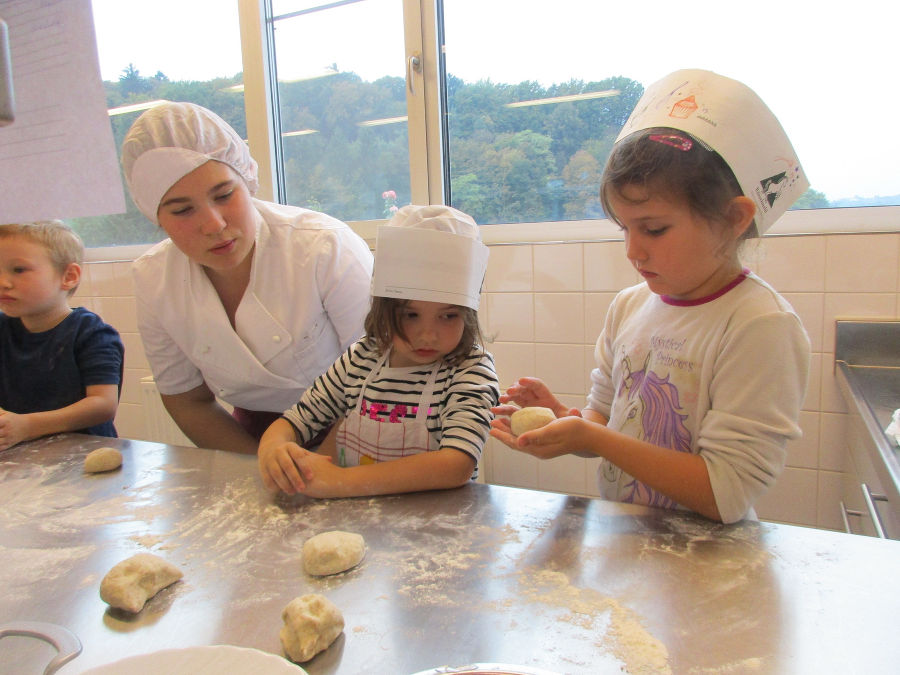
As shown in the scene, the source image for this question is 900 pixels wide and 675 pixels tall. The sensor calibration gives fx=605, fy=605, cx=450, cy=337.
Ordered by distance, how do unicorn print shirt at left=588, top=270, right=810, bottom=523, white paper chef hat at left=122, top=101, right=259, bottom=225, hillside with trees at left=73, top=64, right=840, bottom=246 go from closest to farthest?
1. unicorn print shirt at left=588, top=270, right=810, bottom=523
2. white paper chef hat at left=122, top=101, right=259, bottom=225
3. hillside with trees at left=73, top=64, right=840, bottom=246

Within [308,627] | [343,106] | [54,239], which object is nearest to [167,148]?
[54,239]

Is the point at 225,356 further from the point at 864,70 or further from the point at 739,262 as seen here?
the point at 864,70

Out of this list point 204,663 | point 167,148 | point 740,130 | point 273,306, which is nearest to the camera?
point 204,663

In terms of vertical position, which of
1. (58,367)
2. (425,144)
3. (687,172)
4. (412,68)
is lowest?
(58,367)

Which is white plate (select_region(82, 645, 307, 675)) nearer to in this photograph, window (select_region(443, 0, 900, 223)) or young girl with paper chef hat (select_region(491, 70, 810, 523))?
young girl with paper chef hat (select_region(491, 70, 810, 523))

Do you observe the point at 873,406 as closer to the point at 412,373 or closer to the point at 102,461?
the point at 412,373

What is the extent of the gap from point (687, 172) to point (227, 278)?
0.99m

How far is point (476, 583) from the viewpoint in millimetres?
639

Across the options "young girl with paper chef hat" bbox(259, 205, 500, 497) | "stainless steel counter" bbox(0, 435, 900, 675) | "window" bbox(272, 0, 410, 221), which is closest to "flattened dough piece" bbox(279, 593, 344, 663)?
"stainless steel counter" bbox(0, 435, 900, 675)

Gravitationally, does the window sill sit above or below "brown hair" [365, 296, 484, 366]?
above

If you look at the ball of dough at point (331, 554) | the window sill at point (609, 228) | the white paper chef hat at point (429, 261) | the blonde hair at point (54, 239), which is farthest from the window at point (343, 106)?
the ball of dough at point (331, 554)

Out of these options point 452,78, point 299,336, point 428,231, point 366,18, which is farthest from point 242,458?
point 366,18

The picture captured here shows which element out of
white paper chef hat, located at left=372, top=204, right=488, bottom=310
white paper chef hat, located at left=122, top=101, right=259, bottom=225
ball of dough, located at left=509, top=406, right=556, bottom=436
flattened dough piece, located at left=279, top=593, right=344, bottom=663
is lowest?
flattened dough piece, located at left=279, top=593, right=344, bottom=663

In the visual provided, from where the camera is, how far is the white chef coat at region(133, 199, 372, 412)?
1.30 meters
